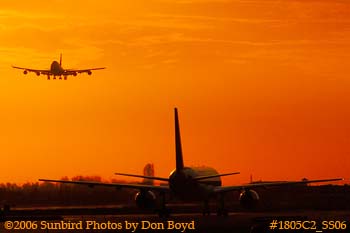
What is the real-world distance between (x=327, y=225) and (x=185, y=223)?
12.7 m

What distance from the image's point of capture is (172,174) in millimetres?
94875

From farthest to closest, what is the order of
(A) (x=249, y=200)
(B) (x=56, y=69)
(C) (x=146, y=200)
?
(B) (x=56, y=69), (A) (x=249, y=200), (C) (x=146, y=200)

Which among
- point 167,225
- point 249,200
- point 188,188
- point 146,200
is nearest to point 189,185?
point 188,188

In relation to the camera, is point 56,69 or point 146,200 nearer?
point 146,200

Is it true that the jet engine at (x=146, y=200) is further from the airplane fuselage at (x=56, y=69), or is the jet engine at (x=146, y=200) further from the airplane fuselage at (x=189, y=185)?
the airplane fuselage at (x=56, y=69)

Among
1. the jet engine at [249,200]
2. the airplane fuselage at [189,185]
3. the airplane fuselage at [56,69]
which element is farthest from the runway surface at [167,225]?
the airplane fuselage at [56,69]

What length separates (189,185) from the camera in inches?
3743

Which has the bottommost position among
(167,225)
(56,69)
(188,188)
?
(167,225)

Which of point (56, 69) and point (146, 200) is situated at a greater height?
point (56, 69)

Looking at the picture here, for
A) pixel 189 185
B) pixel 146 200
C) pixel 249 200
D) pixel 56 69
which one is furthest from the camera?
pixel 56 69

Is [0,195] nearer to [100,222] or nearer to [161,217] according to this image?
[161,217]

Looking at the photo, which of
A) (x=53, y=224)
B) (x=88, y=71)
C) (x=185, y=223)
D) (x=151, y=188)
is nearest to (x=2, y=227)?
(x=53, y=224)

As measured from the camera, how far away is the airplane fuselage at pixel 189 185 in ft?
310

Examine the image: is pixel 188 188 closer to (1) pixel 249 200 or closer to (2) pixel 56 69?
(1) pixel 249 200
